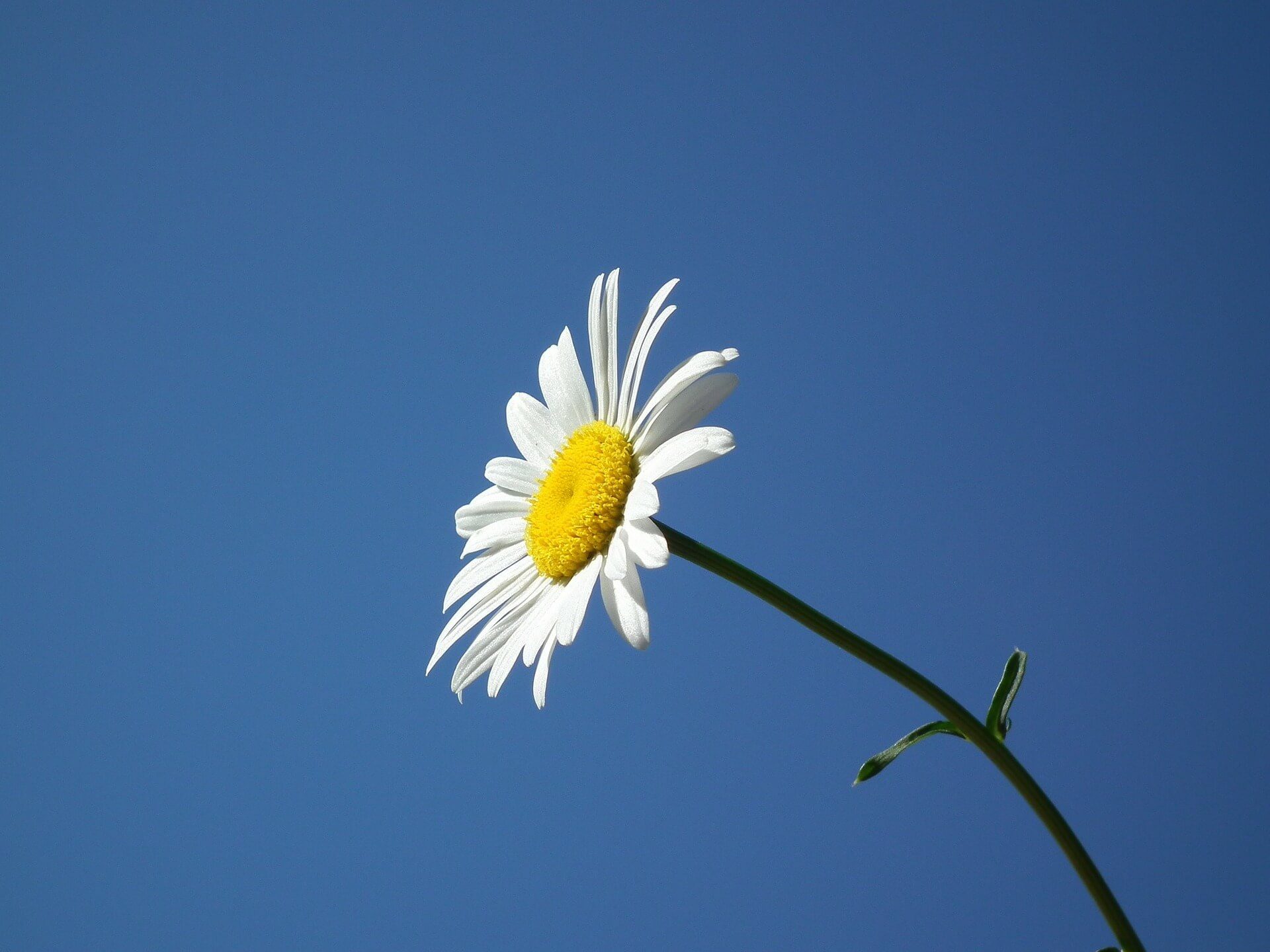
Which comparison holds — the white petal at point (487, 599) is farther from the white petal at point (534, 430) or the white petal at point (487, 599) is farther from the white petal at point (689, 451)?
the white petal at point (689, 451)

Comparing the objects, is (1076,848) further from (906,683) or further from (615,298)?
(615,298)

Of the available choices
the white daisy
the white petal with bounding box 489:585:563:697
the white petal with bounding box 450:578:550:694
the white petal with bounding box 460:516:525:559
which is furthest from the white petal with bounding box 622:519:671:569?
the white petal with bounding box 460:516:525:559

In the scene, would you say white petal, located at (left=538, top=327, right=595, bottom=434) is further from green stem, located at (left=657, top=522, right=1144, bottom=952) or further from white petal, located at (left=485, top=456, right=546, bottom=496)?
green stem, located at (left=657, top=522, right=1144, bottom=952)

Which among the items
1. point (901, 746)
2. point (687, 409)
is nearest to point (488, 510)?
point (687, 409)

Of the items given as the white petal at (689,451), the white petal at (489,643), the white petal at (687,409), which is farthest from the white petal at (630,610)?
the white petal at (489,643)

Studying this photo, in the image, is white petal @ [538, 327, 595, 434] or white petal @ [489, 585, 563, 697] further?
white petal @ [538, 327, 595, 434]

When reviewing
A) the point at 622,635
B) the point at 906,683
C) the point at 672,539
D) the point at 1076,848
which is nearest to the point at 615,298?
the point at 672,539
